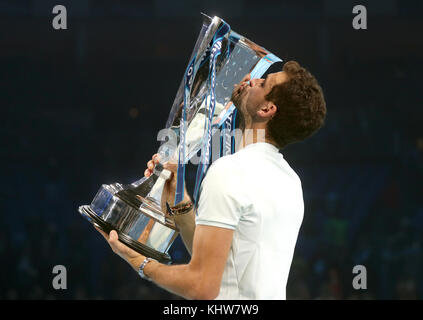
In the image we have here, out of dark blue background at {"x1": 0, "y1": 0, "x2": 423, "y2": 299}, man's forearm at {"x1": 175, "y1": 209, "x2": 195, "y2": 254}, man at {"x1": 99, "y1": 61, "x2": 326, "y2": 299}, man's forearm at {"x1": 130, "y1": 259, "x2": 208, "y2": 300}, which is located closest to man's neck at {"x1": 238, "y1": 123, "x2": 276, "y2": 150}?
man at {"x1": 99, "y1": 61, "x2": 326, "y2": 299}

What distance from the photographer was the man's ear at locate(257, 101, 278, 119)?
4.48 feet

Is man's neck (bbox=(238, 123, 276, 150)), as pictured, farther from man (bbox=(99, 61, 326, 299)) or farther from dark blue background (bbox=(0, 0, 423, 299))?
dark blue background (bbox=(0, 0, 423, 299))

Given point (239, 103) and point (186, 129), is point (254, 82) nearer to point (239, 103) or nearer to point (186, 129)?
point (239, 103)

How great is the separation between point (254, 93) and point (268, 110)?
0.07 meters

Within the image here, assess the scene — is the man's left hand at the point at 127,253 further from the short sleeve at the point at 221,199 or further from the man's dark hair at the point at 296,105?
the man's dark hair at the point at 296,105

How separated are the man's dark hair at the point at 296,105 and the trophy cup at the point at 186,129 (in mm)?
173

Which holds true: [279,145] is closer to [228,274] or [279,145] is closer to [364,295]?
[228,274]

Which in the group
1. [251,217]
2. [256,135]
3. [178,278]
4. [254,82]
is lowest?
[178,278]

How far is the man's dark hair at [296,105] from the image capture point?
1348 millimetres

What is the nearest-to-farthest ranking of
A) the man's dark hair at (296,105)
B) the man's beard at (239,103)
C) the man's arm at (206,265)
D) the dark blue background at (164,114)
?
the man's arm at (206,265)
the man's dark hair at (296,105)
the man's beard at (239,103)
the dark blue background at (164,114)

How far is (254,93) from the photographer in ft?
4.64

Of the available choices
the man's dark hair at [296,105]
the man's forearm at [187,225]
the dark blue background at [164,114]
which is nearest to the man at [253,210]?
the man's dark hair at [296,105]

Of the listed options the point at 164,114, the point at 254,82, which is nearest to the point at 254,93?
the point at 254,82
